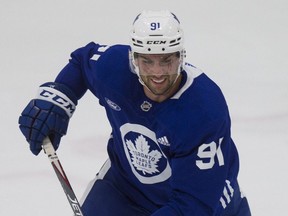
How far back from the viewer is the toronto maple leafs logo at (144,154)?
298 cm

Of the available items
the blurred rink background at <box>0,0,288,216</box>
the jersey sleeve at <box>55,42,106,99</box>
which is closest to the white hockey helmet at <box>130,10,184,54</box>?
the jersey sleeve at <box>55,42,106,99</box>

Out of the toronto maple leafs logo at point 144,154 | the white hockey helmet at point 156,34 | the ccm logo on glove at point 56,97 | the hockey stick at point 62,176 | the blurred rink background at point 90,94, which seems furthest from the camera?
the blurred rink background at point 90,94

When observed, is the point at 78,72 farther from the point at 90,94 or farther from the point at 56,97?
the point at 90,94

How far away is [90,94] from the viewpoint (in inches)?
191

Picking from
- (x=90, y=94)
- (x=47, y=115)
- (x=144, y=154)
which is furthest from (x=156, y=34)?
(x=90, y=94)

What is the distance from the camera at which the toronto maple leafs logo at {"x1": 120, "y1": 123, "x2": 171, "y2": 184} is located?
298 centimetres

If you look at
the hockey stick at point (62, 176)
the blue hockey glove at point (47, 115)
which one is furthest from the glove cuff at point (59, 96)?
the hockey stick at point (62, 176)

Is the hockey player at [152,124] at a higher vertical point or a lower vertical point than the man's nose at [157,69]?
lower

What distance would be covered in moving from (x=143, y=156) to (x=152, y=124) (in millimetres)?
144

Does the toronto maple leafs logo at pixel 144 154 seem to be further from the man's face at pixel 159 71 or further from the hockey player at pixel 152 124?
the man's face at pixel 159 71

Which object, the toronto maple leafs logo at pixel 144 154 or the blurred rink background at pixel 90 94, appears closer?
the toronto maple leafs logo at pixel 144 154

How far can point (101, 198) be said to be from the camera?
129 inches

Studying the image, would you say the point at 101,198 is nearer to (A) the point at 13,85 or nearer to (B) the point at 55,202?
(B) the point at 55,202

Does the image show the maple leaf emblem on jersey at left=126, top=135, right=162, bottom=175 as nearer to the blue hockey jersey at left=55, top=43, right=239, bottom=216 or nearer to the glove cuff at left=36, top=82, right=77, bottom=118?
the blue hockey jersey at left=55, top=43, right=239, bottom=216
